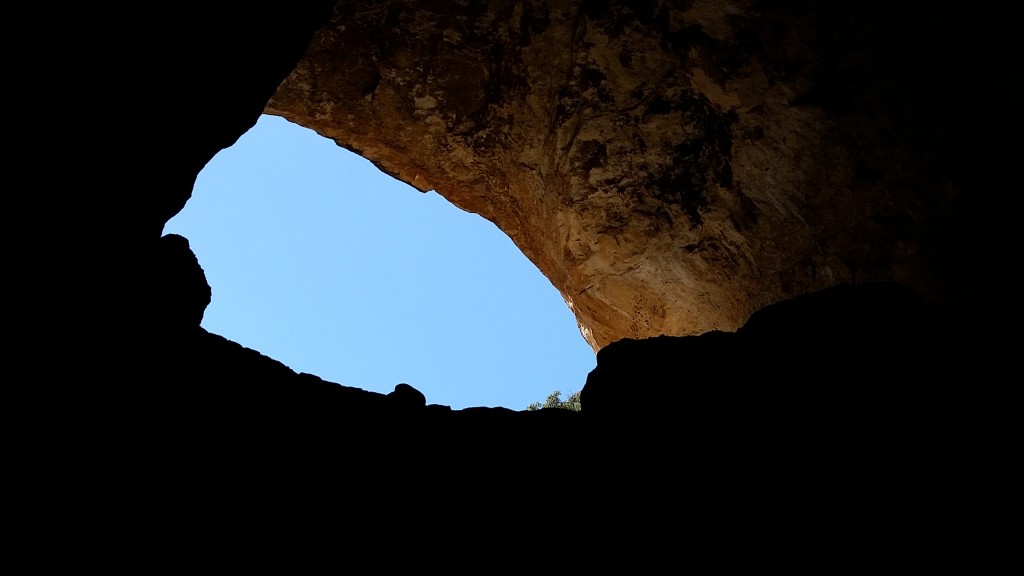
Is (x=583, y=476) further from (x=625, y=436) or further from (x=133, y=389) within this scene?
(x=133, y=389)

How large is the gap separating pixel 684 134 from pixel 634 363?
4417 mm

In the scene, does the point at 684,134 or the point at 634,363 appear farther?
the point at 684,134

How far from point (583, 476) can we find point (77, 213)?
3117mm

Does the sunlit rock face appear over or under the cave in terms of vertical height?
over

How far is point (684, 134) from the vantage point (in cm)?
834

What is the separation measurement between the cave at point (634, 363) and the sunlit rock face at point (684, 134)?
0.14ft

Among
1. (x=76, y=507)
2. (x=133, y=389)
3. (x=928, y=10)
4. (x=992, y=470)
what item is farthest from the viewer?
(x=928, y=10)

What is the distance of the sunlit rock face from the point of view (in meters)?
6.55

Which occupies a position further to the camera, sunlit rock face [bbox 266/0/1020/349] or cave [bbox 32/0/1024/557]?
sunlit rock face [bbox 266/0/1020/349]

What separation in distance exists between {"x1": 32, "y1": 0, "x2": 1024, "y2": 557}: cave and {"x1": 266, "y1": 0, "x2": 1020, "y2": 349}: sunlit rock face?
1.6 inches

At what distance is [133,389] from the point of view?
12.8 ft

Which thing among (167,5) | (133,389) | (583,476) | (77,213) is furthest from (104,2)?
(583,476)

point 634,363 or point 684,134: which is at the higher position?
point 684,134

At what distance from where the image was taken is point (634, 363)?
186 inches
